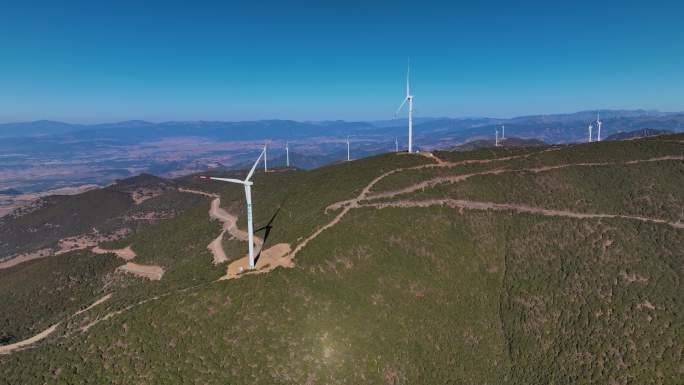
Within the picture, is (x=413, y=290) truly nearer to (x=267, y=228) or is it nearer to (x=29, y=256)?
(x=267, y=228)

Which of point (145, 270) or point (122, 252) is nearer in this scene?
point (145, 270)

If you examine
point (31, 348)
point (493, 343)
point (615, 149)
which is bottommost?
point (493, 343)

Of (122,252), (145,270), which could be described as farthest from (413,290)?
(122,252)

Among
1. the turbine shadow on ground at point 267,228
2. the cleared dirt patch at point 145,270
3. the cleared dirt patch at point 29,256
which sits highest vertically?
the turbine shadow on ground at point 267,228

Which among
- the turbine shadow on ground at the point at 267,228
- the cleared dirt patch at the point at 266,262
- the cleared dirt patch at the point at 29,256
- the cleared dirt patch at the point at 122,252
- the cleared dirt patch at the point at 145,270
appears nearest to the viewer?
the cleared dirt patch at the point at 266,262

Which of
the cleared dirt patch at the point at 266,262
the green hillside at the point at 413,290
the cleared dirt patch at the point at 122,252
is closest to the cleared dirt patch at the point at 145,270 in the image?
the green hillside at the point at 413,290

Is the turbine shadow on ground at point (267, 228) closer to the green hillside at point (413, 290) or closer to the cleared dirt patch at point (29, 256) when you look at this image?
the green hillside at point (413, 290)

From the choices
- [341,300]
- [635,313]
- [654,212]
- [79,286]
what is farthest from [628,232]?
[79,286]

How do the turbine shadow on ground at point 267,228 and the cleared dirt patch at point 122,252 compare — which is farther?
the cleared dirt patch at point 122,252

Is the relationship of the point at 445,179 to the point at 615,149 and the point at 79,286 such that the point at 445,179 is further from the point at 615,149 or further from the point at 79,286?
the point at 79,286
